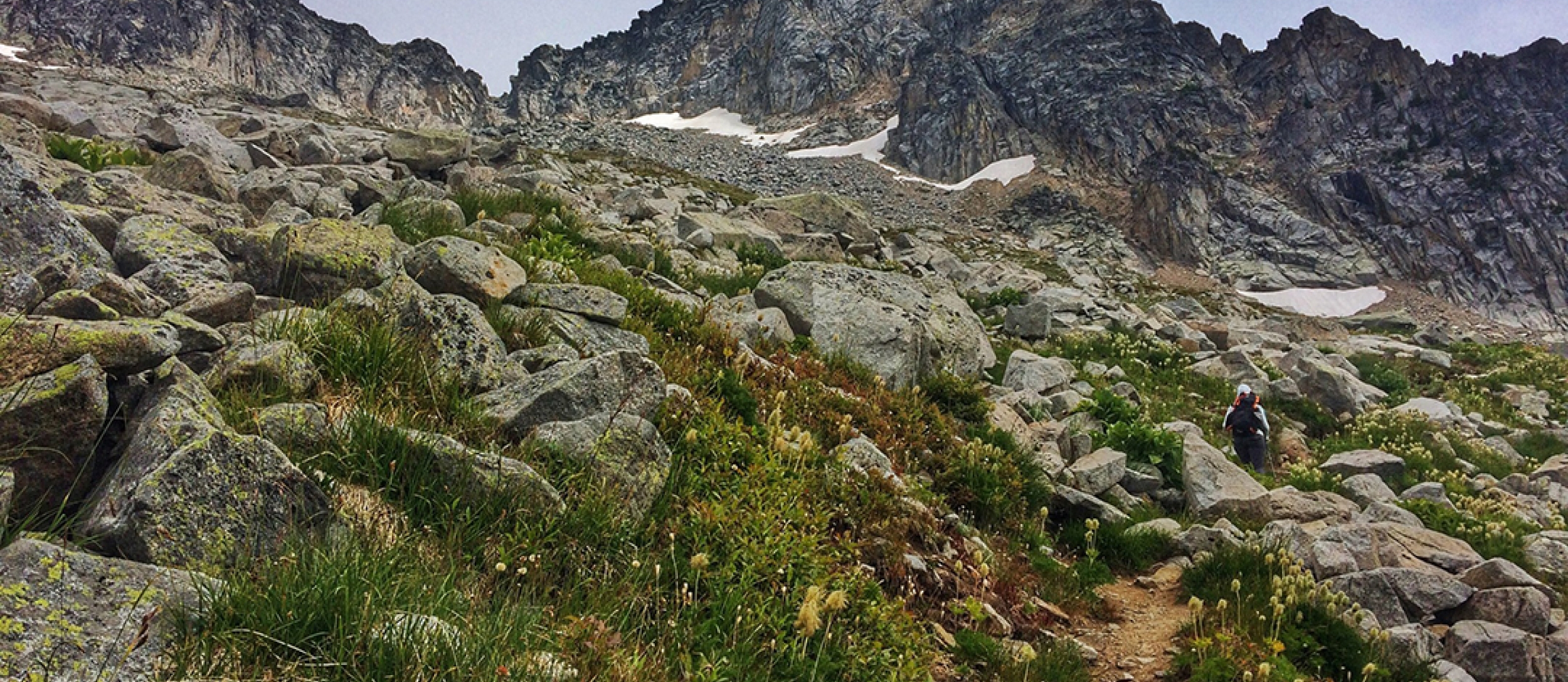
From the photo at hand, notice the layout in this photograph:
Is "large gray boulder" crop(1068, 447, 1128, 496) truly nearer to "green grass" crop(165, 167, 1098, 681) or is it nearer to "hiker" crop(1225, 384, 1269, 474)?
"green grass" crop(165, 167, 1098, 681)

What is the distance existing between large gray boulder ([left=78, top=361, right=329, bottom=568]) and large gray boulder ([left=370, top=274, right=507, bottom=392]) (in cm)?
172

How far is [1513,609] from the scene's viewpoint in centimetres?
545

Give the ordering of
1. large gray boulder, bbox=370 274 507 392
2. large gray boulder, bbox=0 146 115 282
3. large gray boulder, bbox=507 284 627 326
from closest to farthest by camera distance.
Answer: large gray boulder, bbox=0 146 115 282, large gray boulder, bbox=370 274 507 392, large gray boulder, bbox=507 284 627 326

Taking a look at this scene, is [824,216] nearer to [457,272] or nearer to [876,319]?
[876,319]

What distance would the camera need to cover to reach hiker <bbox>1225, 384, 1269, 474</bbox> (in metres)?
11.4

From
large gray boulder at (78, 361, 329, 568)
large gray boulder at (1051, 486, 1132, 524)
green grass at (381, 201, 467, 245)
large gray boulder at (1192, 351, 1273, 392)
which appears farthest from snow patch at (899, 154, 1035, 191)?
large gray boulder at (78, 361, 329, 568)

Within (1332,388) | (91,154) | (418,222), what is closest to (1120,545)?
(418,222)

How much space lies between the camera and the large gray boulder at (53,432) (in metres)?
2.83

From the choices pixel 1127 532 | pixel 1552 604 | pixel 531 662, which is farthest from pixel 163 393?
pixel 1552 604

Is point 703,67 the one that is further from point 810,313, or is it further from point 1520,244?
point 810,313

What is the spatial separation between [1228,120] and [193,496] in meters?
107

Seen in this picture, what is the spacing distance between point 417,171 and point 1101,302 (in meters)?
18.5

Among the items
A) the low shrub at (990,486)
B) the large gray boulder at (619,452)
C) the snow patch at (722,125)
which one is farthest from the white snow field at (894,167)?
the large gray boulder at (619,452)

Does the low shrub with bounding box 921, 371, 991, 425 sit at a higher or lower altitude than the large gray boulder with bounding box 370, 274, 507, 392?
lower
